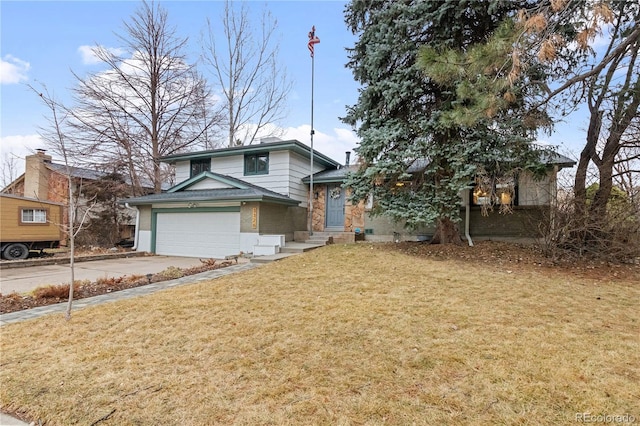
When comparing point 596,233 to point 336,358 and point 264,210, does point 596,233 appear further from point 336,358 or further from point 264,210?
point 264,210

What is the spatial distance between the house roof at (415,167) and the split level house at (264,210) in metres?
0.06

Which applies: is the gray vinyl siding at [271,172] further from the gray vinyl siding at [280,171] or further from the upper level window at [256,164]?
the upper level window at [256,164]

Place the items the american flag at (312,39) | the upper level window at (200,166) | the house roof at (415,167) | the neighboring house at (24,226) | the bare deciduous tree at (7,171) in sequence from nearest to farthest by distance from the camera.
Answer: the house roof at (415,167), the neighboring house at (24,226), the american flag at (312,39), the upper level window at (200,166), the bare deciduous tree at (7,171)

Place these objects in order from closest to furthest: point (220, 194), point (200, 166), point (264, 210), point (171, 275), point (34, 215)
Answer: point (171, 275) → point (264, 210) → point (220, 194) → point (34, 215) → point (200, 166)

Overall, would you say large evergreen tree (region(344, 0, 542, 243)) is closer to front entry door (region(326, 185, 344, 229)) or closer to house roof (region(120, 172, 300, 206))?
house roof (region(120, 172, 300, 206))

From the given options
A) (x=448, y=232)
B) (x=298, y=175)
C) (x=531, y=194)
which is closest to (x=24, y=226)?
(x=298, y=175)

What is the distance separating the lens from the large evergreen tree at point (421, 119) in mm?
7375

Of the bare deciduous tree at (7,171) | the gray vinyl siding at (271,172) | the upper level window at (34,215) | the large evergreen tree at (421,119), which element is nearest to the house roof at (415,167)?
the large evergreen tree at (421,119)

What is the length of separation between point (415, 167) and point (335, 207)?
3.76 metres

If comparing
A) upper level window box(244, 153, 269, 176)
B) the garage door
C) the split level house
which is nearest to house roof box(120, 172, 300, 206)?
the split level house

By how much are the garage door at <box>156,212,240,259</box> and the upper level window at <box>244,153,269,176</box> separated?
2.47 meters

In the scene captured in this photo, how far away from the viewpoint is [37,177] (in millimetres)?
18719

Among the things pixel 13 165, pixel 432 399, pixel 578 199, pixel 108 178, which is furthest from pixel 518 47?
pixel 13 165

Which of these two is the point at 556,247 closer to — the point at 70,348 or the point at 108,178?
the point at 70,348
